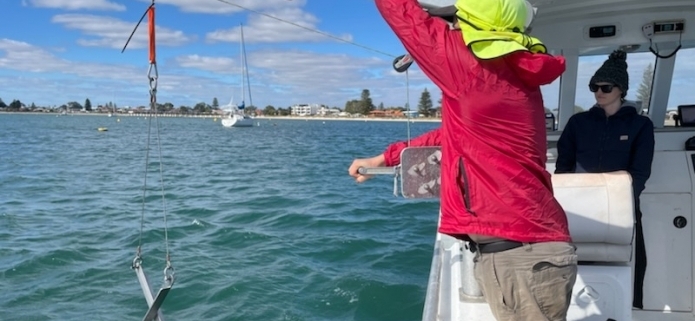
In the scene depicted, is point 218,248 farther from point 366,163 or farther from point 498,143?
point 498,143

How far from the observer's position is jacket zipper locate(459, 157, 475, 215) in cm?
191

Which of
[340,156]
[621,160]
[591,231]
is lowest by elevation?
[340,156]

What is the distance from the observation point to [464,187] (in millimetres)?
1924

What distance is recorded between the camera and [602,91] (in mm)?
3562

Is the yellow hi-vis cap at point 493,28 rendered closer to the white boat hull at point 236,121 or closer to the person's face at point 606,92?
the person's face at point 606,92

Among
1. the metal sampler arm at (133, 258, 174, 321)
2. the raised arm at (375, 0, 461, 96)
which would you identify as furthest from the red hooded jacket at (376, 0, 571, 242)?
the metal sampler arm at (133, 258, 174, 321)

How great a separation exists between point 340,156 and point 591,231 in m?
26.7

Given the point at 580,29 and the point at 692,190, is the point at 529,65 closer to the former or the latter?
the point at 692,190

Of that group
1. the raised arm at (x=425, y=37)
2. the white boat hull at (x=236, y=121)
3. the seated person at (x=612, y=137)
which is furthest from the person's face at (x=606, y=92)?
the white boat hull at (x=236, y=121)

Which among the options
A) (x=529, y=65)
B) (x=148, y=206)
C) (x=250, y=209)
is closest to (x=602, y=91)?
(x=529, y=65)

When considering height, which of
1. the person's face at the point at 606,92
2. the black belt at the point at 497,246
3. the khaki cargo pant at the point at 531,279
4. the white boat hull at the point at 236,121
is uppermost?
the person's face at the point at 606,92

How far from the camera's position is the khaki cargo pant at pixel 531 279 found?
1936 millimetres

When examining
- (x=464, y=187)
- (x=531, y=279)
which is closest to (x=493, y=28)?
(x=464, y=187)

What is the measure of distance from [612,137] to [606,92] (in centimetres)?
28
